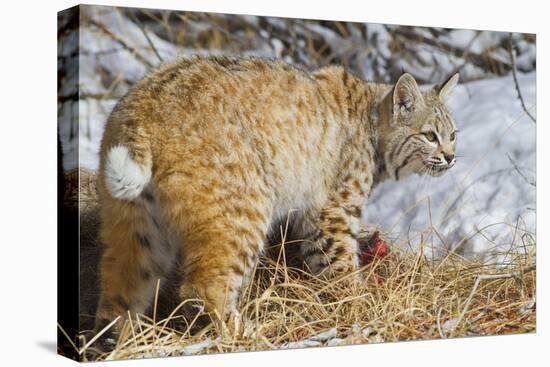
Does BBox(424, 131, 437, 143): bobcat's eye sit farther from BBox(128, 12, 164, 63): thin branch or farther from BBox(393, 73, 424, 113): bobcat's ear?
BBox(128, 12, 164, 63): thin branch

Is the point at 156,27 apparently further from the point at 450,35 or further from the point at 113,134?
the point at 450,35

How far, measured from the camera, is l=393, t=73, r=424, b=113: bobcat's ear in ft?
22.0

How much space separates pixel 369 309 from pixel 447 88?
5.24 feet

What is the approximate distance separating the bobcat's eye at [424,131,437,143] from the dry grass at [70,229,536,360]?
769 mm

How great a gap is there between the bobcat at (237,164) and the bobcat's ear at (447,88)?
6cm

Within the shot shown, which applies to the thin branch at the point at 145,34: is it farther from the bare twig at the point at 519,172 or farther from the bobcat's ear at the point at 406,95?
the bare twig at the point at 519,172

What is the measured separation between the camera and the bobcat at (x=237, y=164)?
18.7 ft

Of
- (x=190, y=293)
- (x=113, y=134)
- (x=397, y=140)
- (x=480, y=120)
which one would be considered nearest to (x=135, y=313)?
(x=190, y=293)

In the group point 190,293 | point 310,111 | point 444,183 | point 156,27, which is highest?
point 156,27

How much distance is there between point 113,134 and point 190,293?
3.26 feet

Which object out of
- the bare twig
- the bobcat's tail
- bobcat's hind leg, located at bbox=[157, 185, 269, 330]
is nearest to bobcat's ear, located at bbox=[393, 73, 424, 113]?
the bare twig

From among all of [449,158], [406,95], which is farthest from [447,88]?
[449,158]

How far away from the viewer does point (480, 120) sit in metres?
7.22

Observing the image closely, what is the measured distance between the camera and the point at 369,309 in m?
6.58
